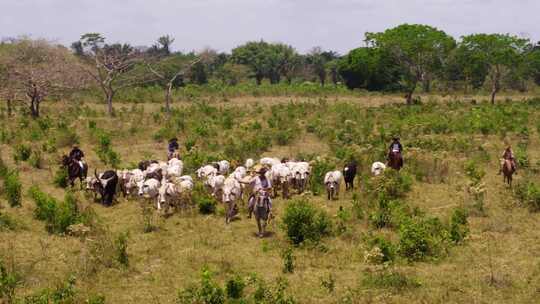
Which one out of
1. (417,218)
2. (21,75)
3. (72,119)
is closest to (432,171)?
(417,218)

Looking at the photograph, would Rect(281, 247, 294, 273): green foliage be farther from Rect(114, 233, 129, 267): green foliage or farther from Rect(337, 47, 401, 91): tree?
Rect(337, 47, 401, 91): tree

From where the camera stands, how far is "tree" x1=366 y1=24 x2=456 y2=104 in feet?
114

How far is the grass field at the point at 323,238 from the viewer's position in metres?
9.97

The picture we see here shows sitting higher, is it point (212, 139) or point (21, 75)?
point (21, 75)

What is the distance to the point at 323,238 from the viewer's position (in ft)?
41.4

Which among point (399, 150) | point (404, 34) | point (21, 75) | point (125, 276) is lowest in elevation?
point (125, 276)

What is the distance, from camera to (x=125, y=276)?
10.6 meters

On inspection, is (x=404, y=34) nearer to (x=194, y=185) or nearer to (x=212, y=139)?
(x=212, y=139)

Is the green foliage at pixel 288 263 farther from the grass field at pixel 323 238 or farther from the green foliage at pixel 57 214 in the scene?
the green foliage at pixel 57 214

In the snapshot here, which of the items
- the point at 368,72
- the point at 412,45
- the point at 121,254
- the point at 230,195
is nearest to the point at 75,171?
the point at 230,195

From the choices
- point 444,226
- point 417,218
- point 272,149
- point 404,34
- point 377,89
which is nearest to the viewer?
point 444,226

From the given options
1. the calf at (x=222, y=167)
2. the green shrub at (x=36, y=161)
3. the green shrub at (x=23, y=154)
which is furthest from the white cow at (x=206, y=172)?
the green shrub at (x=23, y=154)

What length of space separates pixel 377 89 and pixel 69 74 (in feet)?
85.4

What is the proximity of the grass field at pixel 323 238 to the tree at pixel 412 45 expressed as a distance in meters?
9.77
